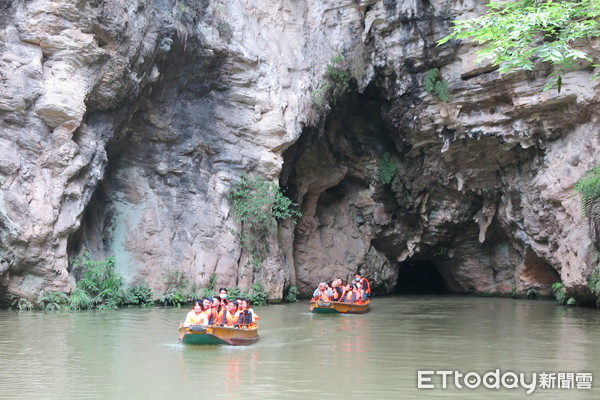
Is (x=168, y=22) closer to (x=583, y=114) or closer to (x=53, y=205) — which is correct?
(x=53, y=205)

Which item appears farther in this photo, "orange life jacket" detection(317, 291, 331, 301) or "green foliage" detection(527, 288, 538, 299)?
"green foliage" detection(527, 288, 538, 299)

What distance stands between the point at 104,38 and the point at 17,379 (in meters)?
11.4

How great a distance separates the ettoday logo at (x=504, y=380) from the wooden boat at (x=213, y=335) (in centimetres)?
390

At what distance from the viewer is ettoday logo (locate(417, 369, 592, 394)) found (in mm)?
8172

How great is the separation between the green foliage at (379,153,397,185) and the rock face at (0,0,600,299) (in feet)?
0.30

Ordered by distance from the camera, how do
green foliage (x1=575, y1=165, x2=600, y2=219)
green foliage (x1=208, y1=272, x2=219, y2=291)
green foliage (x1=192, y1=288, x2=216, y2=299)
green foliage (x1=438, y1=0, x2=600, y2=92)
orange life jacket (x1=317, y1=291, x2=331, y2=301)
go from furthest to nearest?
green foliage (x1=208, y1=272, x2=219, y2=291) → green foliage (x1=192, y1=288, x2=216, y2=299) → orange life jacket (x1=317, y1=291, x2=331, y2=301) → green foliage (x1=575, y1=165, x2=600, y2=219) → green foliage (x1=438, y1=0, x2=600, y2=92)

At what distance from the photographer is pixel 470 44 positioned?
20766 millimetres

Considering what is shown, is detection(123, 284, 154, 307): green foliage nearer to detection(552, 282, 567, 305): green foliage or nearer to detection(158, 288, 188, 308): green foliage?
detection(158, 288, 188, 308): green foliage

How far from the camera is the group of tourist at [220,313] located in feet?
39.2

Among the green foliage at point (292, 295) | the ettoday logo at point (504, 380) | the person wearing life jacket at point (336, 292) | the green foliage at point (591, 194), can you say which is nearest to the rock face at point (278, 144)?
the green foliage at point (292, 295)

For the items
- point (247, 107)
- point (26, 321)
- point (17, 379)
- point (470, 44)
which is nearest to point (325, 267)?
point (247, 107)

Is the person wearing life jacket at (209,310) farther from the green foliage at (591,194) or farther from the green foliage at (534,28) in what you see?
the green foliage at (591,194)

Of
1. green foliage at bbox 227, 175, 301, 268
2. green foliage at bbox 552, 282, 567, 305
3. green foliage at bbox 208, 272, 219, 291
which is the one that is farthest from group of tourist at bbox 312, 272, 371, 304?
green foliage at bbox 552, 282, 567, 305

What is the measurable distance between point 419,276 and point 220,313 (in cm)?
2258
